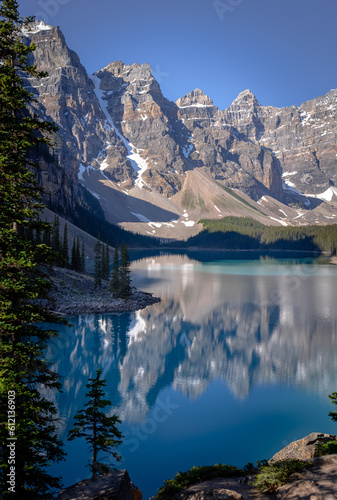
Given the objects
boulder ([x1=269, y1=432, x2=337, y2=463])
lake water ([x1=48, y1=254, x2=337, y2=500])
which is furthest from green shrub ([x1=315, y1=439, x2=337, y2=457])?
lake water ([x1=48, y1=254, x2=337, y2=500])

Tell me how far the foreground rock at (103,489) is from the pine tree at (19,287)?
2.30 ft

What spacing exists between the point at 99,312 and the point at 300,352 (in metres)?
31.4

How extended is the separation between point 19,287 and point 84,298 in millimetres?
49145

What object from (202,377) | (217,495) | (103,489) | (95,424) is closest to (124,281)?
(202,377)

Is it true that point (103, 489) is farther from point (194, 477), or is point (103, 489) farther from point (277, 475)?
point (277, 475)

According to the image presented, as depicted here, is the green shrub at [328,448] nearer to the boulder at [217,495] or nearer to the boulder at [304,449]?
the boulder at [304,449]

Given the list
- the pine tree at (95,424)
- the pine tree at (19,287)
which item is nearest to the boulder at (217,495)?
the pine tree at (95,424)

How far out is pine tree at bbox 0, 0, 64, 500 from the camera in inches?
373

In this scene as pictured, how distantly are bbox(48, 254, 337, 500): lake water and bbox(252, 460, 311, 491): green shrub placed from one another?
783cm

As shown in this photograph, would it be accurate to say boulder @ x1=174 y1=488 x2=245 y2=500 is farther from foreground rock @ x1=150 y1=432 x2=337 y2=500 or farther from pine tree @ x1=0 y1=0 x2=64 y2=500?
pine tree @ x1=0 y1=0 x2=64 y2=500

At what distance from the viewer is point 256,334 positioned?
145ft

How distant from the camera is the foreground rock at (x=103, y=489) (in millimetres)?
10234

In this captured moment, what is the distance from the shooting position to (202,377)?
3159 cm

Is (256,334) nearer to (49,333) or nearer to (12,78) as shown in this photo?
(49,333)
